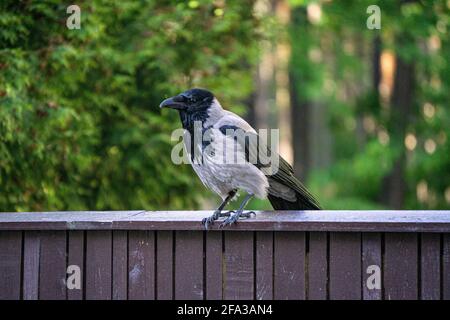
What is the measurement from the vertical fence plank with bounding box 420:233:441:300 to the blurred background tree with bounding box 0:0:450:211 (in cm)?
420

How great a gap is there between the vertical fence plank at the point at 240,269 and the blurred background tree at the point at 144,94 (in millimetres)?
3219

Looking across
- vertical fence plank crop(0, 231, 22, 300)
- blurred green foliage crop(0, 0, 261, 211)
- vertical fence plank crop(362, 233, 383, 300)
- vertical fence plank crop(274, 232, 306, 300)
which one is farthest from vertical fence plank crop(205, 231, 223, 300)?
blurred green foliage crop(0, 0, 261, 211)

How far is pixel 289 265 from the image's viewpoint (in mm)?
4090

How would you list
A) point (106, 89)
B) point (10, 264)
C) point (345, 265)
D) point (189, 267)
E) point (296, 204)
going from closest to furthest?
point (345, 265), point (189, 267), point (10, 264), point (296, 204), point (106, 89)

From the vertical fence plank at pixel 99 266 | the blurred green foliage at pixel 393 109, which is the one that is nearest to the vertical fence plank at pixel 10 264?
the vertical fence plank at pixel 99 266

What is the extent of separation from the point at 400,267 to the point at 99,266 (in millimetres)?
1950

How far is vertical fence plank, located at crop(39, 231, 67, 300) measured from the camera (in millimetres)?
4383

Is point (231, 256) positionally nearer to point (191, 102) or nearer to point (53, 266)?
point (53, 266)

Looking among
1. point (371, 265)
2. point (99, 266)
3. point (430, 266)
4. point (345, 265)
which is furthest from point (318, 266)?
point (99, 266)

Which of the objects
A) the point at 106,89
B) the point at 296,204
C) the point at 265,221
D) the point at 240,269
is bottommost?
the point at 240,269

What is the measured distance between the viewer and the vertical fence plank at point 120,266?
14.1 feet

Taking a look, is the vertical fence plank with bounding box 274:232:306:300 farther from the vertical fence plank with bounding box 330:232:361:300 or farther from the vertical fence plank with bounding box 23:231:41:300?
the vertical fence plank with bounding box 23:231:41:300

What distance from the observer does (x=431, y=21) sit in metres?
11.1
